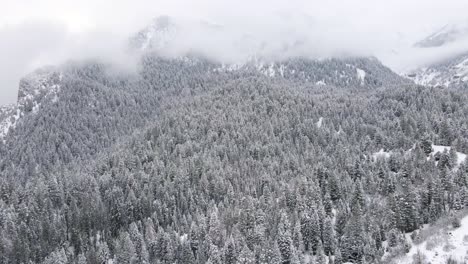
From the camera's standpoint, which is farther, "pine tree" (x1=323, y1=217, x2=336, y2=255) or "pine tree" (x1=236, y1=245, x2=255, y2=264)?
"pine tree" (x1=323, y1=217, x2=336, y2=255)

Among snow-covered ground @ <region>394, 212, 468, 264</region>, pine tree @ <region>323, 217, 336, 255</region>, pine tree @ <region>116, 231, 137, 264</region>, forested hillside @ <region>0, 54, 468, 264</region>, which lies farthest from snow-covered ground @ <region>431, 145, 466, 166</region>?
pine tree @ <region>116, 231, 137, 264</region>

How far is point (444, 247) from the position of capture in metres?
90.9

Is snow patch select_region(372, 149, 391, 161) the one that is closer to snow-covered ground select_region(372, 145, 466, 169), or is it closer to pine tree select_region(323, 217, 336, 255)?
snow-covered ground select_region(372, 145, 466, 169)

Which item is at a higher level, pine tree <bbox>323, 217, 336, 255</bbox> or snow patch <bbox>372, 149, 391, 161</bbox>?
snow patch <bbox>372, 149, 391, 161</bbox>

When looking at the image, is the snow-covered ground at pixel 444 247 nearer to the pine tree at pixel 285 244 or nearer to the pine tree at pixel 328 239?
the pine tree at pixel 328 239

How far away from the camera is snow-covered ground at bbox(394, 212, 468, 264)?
3462 inches

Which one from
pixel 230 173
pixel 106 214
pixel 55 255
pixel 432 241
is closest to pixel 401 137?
pixel 230 173

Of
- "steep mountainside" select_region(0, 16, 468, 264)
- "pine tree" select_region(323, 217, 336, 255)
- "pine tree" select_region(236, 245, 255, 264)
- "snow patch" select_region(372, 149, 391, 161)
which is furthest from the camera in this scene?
"snow patch" select_region(372, 149, 391, 161)

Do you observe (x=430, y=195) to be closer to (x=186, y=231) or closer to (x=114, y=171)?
(x=186, y=231)

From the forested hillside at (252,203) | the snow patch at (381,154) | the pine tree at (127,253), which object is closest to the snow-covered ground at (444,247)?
the forested hillside at (252,203)

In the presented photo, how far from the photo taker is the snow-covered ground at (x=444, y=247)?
289 feet

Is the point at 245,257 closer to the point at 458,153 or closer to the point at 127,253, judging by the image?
the point at 127,253

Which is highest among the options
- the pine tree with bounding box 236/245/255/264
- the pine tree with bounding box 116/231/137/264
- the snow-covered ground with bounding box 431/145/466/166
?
the snow-covered ground with bounding box 431/145/466/166

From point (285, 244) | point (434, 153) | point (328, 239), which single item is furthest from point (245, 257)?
point (434, 153)
